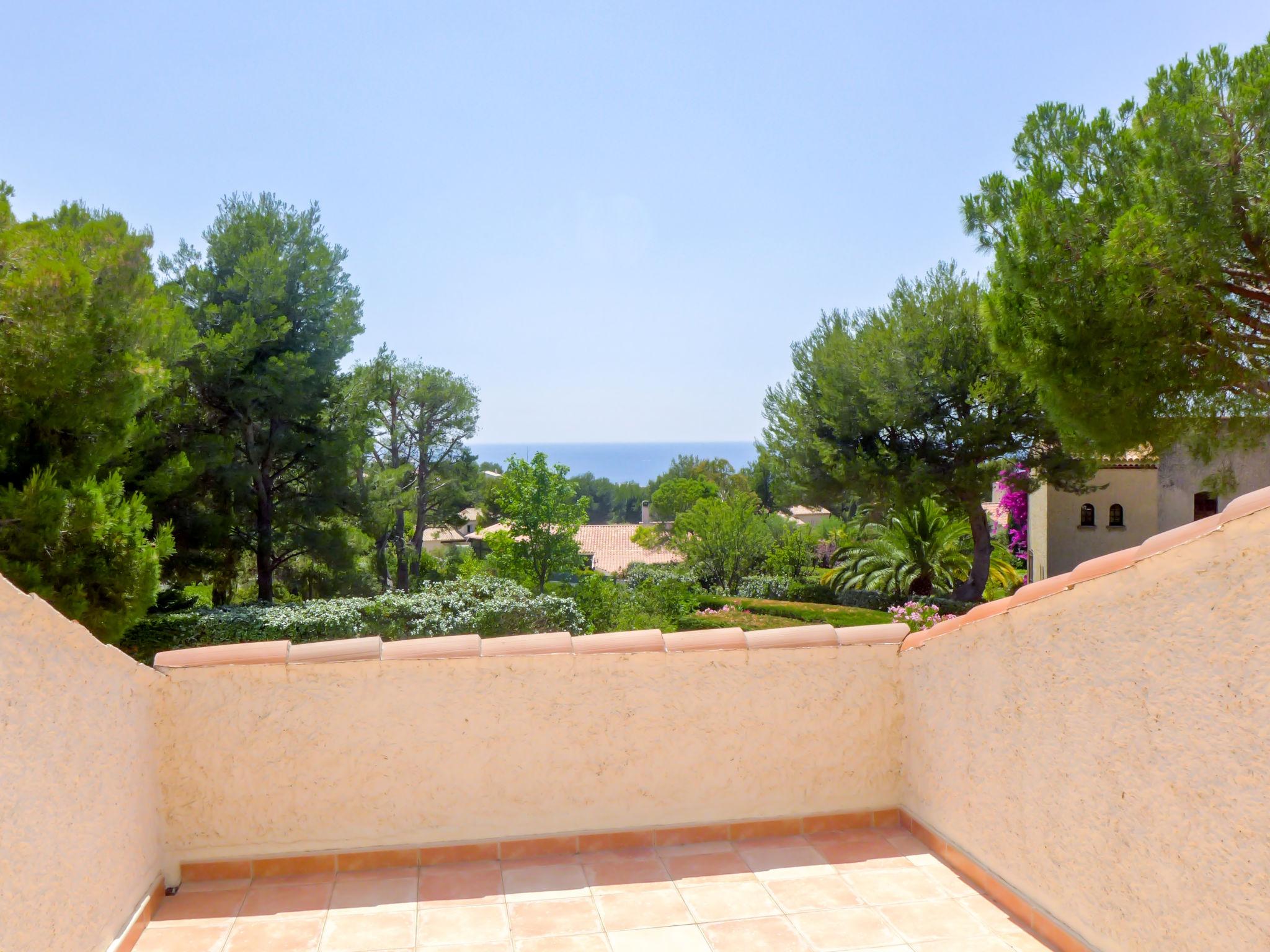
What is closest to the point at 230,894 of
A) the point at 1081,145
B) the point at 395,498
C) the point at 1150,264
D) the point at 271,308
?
the point at 1150,264

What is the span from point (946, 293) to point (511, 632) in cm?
1278

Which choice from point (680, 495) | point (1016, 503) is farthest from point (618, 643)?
point (680, 495)

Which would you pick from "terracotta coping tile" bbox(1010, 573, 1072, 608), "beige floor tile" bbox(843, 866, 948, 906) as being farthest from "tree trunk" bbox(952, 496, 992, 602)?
"terracotta coping tile" bbox(1010, 573, 1072, 608)

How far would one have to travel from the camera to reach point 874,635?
4.27 metres

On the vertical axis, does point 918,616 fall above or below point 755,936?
above

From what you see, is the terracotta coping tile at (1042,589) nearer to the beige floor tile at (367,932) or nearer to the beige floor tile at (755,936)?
the beige floor tile at (755,936)

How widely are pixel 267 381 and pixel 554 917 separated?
15.4 metres

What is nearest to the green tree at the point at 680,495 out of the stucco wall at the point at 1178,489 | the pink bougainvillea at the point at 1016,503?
the pink bougainvillea at the point at 1016,503

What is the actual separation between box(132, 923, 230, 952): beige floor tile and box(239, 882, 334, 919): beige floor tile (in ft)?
0.46

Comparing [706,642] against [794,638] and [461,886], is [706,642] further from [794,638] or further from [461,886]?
[461,886]

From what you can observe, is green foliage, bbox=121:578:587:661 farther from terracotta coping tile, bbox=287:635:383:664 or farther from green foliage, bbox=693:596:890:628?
terracotta coping tile, bbox=287:635:383:664

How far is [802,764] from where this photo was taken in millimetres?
4211

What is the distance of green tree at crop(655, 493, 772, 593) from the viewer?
24.8 meters

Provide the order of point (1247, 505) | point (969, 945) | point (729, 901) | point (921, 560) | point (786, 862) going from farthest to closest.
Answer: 1. point (921, 560)
2. point (786, 862)
3. point (729, 901)
4. point (969, 945)
5. point (1247, 505)
